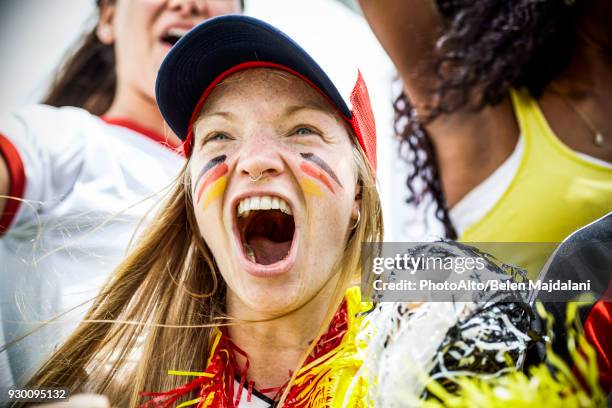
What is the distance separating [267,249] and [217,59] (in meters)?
0.31

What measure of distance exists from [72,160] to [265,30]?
0.85 meters

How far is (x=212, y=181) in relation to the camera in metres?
1.07

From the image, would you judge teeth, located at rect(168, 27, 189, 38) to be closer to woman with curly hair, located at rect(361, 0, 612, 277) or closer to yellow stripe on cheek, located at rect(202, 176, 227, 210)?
woman with curly hair, located at rect(361, 0, 612, 277)

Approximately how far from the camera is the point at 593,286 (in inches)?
40.9

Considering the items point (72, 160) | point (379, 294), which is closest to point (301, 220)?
point (379, 294)

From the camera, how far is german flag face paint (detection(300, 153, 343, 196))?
1044mm

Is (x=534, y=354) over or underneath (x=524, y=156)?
underneath

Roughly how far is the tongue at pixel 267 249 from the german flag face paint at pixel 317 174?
0.14 m

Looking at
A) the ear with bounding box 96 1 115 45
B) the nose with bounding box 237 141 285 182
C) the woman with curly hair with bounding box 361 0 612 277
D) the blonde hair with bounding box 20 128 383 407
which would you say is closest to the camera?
the nose with bounding box 237 141 285 182

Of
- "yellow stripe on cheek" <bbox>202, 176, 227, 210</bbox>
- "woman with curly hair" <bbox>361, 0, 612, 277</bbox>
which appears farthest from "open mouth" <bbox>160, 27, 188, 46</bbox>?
"yellow stripe on cheek" <bbox>202, 176, 227, 210</bbox>

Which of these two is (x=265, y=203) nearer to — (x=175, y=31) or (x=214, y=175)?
(x=214, y=175)

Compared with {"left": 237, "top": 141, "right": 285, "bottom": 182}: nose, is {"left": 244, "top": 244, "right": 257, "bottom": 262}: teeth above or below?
below

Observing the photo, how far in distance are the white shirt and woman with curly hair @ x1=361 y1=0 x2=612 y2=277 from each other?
607 mm

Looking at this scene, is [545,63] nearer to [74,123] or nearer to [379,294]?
[379,294]
